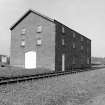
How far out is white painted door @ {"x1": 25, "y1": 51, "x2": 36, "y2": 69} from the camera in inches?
1244

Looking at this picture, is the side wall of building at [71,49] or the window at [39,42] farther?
the window at [39,42]

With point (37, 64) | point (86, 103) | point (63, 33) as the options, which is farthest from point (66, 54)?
point (86, 103)

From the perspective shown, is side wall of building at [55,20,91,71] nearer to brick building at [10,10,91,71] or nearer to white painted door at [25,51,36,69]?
brick building at [10,10,91,71]

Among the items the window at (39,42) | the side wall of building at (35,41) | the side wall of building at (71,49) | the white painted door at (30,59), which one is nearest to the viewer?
the side wall of building at (35,41)

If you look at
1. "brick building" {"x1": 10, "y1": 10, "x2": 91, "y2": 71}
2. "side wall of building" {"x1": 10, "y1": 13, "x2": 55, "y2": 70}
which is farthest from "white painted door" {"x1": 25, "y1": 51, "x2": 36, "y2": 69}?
"side wall of building" {"x1": 10, "y1": 13, "x2": 55, "y2": 70}

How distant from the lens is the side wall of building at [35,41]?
29770mm

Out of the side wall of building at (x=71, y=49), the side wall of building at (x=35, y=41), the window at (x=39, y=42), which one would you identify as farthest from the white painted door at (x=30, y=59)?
the side wall of building at (x=71, y=49)

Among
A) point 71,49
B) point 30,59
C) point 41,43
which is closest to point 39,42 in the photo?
point 41,43

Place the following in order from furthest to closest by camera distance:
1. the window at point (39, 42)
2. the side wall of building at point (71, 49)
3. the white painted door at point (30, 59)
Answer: the white painted door at point (30, 59) < the window at point (39, 42) < the side wall of building at point (71, 49)

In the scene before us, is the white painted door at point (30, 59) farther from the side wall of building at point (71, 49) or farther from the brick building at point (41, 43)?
the side wall of building at point (71, 49)

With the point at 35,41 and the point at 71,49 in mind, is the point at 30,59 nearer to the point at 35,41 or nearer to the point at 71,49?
the point at 35,41

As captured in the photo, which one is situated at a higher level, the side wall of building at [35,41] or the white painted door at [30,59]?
the side wall of building at [35,41]

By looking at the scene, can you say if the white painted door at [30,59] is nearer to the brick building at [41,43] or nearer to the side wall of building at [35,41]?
the brick building at [41,43]

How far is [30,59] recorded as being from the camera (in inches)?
1264
